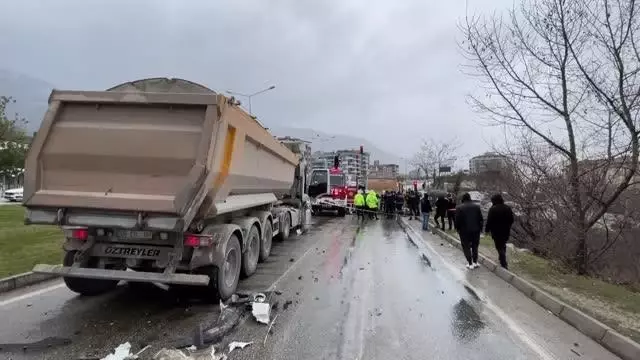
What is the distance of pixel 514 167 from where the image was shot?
19.0m

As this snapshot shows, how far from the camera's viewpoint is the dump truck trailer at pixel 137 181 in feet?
20.7

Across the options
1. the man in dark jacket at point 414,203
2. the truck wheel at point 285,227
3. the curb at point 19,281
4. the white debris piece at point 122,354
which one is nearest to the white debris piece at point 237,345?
the white debris piece at point 122,354

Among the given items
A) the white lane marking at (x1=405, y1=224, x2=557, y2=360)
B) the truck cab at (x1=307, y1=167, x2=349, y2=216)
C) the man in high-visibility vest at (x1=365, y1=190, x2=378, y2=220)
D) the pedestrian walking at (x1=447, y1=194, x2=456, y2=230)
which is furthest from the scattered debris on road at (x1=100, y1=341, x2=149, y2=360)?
the truck cab at (x1=307, y1=167, x2=349, y2=216)

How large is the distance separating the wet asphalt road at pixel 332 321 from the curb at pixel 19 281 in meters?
0.28

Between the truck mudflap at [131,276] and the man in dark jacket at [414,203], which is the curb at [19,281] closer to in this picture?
the truck mudflap at [131,276]

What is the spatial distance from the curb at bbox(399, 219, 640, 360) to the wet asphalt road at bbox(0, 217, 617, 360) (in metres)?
0.14

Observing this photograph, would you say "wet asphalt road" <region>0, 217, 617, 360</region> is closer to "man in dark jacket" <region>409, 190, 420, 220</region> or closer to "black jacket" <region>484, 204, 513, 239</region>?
"black jacket" <region>484, 204, 513, 239</region>

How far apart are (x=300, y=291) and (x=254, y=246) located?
1.93 metres

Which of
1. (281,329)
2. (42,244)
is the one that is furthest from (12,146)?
(281,329)

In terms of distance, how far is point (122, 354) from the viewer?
5051 millimetres

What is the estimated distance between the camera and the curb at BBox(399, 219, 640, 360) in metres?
5.65

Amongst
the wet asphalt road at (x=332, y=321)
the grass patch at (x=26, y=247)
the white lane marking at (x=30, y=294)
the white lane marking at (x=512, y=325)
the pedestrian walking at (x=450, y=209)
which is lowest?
the white lane marking at (x=512, y=325)

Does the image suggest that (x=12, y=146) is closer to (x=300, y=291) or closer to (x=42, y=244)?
(x=42, y=244)

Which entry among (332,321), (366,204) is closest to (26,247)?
(332,321)
